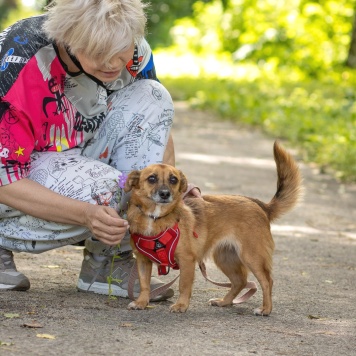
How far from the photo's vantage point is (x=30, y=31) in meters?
3.64

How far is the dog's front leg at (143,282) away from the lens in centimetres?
371

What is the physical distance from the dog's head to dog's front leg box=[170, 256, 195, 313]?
0.28 m

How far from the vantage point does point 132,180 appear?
12.1 ft

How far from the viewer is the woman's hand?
3361 mm

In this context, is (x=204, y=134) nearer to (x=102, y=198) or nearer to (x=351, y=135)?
(x=351, y=135)

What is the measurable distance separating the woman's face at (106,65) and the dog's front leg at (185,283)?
863mm

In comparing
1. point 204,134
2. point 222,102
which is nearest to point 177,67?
point 222,102

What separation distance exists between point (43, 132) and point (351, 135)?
674cm

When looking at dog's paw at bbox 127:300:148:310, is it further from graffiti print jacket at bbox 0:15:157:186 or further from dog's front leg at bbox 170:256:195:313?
graffiti print jacket at bbox 0:15:157:186

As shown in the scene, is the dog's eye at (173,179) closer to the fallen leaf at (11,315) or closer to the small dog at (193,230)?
the small dog at (193,230)

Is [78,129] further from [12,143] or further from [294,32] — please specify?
[294,32]

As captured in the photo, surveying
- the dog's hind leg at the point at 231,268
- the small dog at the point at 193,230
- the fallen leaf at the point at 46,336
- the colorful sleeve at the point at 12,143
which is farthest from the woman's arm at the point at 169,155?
the fallen leaf at the point at 46,336

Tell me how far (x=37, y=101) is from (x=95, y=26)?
43 centimetres

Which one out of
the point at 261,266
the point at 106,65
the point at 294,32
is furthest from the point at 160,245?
the point at 294,32
